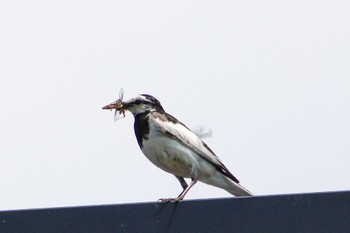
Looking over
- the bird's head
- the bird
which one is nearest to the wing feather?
the bird

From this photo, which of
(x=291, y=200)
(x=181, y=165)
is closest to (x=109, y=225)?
(x=291, y=200)

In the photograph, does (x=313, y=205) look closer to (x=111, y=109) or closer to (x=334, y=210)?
(x=334, y=210)

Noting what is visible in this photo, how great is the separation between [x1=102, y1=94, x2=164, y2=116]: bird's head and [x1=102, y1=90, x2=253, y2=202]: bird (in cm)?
25

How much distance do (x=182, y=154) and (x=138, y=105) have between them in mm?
864

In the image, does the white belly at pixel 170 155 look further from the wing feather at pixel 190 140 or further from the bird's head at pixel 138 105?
the bird's head at pixel 138 105

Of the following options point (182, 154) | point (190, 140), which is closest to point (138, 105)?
point (190, 140)

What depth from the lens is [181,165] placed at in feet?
31.8

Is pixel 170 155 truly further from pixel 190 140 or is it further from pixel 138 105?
pixel 138 105

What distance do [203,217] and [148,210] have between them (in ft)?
1.09

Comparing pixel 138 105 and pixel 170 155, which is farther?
pixel 138 105

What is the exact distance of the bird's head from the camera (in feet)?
33.6

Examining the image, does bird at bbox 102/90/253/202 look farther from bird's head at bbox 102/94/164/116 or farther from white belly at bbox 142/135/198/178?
bird's head at bbox 102/94/164/116

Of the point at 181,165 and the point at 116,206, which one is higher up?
the point at 116,206

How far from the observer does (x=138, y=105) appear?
10.3 m
